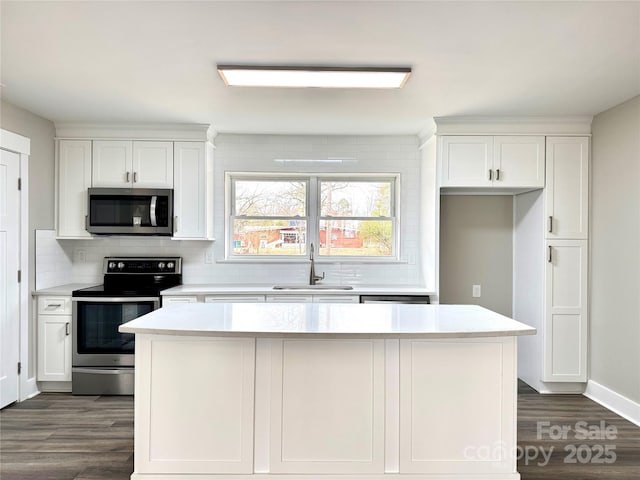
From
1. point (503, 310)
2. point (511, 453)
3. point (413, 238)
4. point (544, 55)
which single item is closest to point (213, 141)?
point (413, 238)

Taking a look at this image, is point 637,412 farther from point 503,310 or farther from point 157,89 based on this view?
point 157,89

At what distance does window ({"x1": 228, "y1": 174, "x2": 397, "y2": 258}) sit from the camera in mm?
4562

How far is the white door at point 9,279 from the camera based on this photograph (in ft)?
11.0

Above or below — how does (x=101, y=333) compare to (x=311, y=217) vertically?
below

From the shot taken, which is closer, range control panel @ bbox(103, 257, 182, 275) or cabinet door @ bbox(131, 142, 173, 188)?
cabinet door @ bbox(131, 142, 173, 188)

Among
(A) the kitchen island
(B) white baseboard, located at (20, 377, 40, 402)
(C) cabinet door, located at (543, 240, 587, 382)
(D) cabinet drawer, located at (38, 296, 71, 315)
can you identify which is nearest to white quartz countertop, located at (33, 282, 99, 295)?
(D) cabinet drawer, located at (38, 296, 71, 315)

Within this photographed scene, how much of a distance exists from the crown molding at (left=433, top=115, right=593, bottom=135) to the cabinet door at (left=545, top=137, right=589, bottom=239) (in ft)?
0.33

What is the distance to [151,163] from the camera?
4047 millimetres

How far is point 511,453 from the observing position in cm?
225

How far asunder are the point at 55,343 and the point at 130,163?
1.70 meters

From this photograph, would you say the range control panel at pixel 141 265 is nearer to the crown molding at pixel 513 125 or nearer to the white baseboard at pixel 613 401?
the crown molding at pixel 513 125

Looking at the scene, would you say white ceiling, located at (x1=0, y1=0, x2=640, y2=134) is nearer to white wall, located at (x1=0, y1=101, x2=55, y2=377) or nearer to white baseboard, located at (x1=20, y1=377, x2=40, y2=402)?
white wall, located at (x1=0, y1=101, x2=55, y2=377)

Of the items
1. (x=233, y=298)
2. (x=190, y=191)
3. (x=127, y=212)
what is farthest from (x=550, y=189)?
(x=127, y=212)

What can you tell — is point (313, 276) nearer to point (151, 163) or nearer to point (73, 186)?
point (151, 163)
